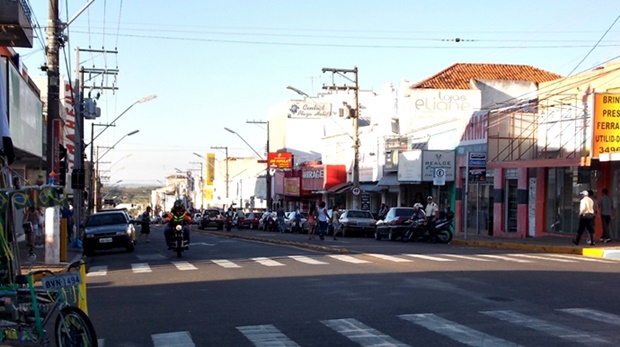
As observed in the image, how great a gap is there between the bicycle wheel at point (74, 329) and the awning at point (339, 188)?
53649mm

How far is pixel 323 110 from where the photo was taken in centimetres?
9531

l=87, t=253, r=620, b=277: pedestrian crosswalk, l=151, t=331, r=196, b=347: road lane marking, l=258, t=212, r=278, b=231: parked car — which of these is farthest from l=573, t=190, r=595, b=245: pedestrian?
l=258, t=212, r=278, b=231: parked car

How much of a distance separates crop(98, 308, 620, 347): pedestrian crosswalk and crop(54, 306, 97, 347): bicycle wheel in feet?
4.83

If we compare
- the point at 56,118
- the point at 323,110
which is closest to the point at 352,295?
the point at 56,118

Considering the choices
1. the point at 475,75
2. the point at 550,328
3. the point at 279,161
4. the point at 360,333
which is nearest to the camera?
the point at 360,333

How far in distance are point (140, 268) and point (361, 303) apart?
9.14 meters

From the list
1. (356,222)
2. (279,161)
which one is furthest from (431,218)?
(279,161)

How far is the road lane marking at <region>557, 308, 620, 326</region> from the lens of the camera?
412 inches

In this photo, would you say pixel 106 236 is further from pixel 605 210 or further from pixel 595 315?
pixel 595 315

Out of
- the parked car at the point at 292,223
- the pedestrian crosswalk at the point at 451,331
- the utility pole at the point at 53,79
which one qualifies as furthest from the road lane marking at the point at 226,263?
the parked car at the point at 292,223

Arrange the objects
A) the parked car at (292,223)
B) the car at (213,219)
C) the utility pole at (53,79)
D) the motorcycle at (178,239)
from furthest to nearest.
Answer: the car at (213,219) < the parked car at (292,223) < the motorcycle at (178,239) < the utility pole at (53,79)

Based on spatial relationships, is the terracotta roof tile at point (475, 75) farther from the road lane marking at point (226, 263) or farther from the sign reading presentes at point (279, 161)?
the road lane marking at point (226, 263)

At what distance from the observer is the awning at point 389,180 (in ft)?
166

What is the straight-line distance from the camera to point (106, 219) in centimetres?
2884
